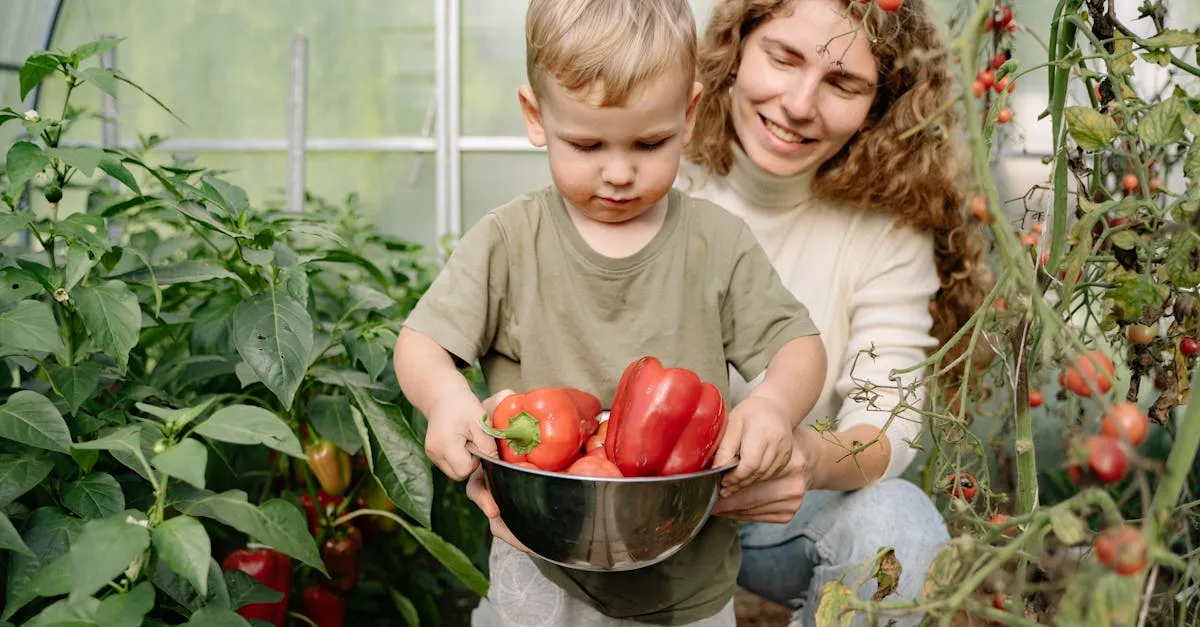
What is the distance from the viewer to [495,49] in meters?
3.43

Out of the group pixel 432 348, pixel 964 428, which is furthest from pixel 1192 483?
pixel 432 348

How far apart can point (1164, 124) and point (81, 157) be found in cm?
108

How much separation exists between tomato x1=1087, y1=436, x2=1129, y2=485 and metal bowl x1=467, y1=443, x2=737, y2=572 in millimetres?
504

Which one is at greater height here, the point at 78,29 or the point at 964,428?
the point at 78,29

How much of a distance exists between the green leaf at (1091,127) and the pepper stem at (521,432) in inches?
22.1

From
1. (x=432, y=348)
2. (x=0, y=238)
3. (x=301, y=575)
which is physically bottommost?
(x=301, y=575)

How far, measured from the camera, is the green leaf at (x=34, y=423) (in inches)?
44.6

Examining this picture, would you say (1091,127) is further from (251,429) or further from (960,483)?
(251,429)

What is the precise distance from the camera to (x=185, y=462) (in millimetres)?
948

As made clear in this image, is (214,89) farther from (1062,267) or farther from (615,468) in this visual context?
(1062,267)

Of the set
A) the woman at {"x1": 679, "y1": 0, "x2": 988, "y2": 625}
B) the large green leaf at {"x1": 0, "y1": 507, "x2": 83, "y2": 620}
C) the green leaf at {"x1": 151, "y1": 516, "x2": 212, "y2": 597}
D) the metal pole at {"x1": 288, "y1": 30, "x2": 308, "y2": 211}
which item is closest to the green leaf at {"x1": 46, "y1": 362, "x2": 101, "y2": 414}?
the large green leaf at {"x1": 0, "y1": 507, "x2": 83, "y2": 620}

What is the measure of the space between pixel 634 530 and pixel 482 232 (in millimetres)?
470

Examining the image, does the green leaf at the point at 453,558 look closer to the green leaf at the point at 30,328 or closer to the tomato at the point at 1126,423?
the green leaf at the point at 30,328

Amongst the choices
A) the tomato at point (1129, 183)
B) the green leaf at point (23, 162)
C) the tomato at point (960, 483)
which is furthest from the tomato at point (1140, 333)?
the green leaf at point (23, 162)
